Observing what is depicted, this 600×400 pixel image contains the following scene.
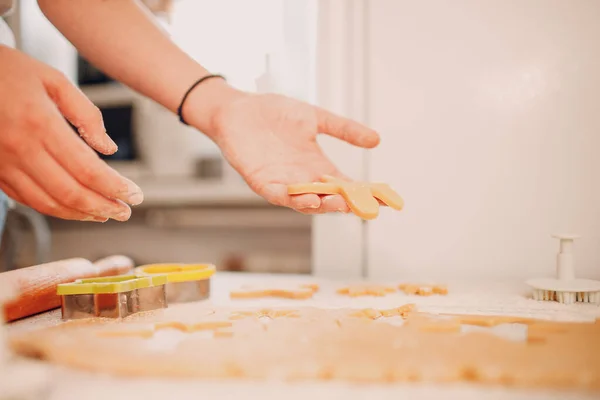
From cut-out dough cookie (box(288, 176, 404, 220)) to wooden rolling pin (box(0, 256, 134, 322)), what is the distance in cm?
27

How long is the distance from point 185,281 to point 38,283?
6.2 inches

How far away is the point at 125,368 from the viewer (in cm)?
35

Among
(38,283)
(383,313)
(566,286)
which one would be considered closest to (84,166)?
(38,283)

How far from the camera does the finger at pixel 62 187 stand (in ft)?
1.79

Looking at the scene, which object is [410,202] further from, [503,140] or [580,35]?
[580,35]

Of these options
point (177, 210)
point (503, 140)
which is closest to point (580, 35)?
point (503, 140)

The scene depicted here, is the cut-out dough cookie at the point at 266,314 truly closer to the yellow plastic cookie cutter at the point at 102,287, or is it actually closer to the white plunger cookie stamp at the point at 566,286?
the yellow plastic cookie cutter at the point at 102,287

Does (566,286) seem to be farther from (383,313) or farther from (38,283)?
(38,283)

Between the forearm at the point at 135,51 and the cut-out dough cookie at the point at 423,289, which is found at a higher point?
the forearm at the point at 135,51

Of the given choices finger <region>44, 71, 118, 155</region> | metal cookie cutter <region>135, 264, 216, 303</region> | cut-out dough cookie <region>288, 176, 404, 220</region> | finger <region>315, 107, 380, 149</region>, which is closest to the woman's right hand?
finger <region>44, 71, 118, 155</region>

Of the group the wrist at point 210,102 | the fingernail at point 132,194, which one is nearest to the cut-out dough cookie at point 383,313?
the fingernail at point 132,194

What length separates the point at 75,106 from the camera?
0.56m

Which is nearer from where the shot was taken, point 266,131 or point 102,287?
point 102,287

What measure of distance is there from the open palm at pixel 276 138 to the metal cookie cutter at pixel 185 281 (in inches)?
6.4
